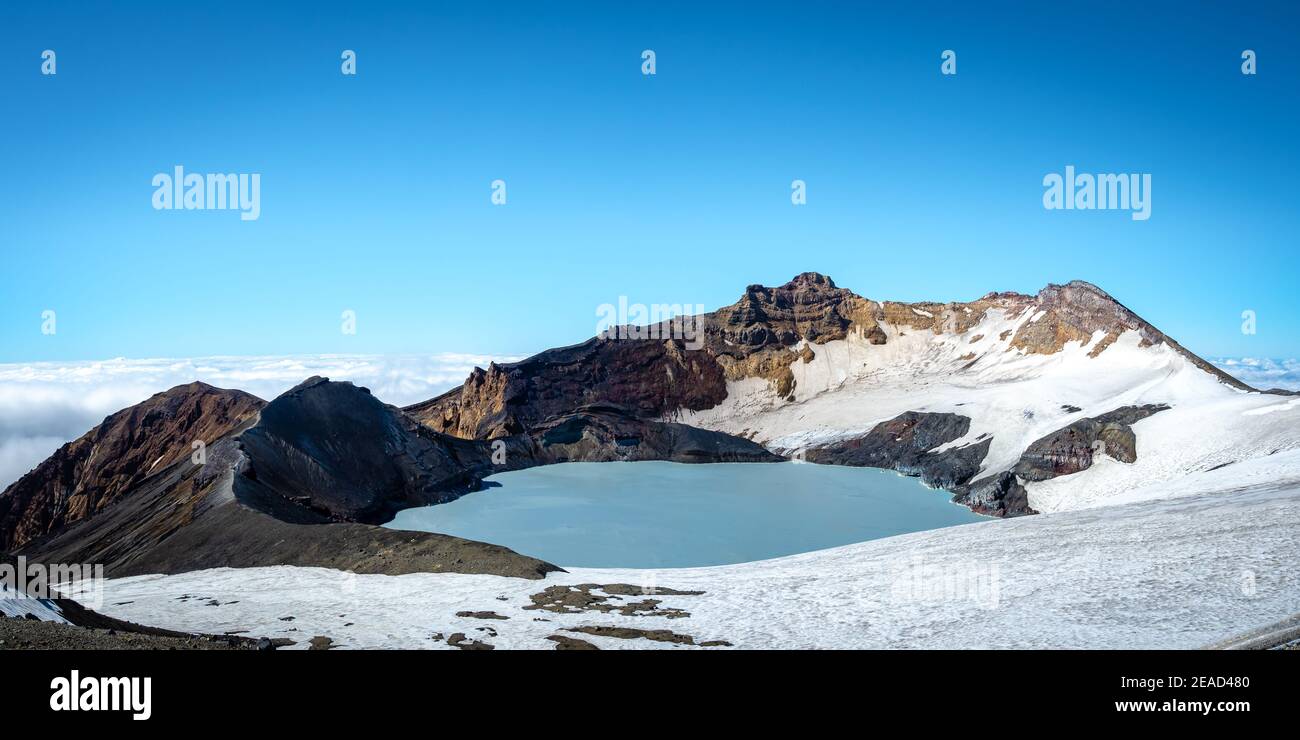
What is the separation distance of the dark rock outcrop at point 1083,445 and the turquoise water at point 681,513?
17.1 feet

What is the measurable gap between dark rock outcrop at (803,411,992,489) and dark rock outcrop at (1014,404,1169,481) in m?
4.98

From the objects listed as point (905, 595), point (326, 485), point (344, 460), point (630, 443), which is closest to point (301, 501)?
point (326, 485)

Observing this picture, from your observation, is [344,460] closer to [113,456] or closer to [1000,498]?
[113,456]

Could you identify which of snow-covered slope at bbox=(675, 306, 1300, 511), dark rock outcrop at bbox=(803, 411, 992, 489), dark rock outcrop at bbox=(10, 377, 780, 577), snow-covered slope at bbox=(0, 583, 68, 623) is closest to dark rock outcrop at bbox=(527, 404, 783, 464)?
dark rock outcrop at bbox=(10, 377, 780, 577)

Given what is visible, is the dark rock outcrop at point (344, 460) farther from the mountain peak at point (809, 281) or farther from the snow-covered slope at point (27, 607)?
the mountain peak at point (809, 281)

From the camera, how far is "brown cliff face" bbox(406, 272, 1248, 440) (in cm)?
7138

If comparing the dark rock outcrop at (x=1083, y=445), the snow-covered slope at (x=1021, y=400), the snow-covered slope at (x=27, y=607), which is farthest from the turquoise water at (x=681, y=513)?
the snow-covered slope at (x=27, y=607)

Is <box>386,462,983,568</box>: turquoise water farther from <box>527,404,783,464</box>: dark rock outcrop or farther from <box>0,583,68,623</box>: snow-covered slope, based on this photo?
<box>0,583,68,623</box>: snow-covered slope

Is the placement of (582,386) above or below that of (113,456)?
above

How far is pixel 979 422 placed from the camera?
187 ft

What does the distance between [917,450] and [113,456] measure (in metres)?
55.7

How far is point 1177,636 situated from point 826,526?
23.9 metres

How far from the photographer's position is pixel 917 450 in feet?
193
